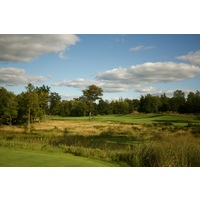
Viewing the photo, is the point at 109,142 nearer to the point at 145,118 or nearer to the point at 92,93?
the point at 145,118

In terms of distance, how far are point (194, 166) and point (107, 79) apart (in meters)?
4.08

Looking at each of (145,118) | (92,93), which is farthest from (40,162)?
(145,118)

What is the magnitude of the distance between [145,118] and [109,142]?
6.71ft

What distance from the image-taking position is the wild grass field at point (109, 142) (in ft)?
24.4

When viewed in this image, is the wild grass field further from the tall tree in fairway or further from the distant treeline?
the tall tree in fairway

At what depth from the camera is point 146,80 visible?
30.6ft

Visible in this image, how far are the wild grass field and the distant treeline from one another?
31 cm

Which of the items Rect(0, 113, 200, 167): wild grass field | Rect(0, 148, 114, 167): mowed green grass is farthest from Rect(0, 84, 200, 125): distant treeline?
Rect(0, 148, 114, 167): mowed green grass

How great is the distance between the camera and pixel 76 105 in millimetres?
10164

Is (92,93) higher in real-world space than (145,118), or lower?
higher

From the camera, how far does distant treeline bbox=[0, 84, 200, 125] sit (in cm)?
926

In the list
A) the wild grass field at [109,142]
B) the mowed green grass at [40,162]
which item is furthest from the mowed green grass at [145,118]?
the mowed green grass at [40,162]

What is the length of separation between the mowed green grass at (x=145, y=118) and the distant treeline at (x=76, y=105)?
0.20 m
